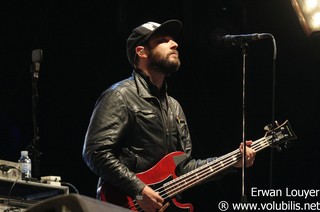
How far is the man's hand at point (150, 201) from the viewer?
4.18 m

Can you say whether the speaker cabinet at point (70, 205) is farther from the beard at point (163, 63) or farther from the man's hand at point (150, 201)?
the beard at point (163, 63)

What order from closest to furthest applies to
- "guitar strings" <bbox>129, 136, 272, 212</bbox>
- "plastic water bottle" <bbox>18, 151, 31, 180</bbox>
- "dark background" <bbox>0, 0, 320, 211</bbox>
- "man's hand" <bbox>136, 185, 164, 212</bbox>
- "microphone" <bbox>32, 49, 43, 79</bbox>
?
1. "man's hand" <bbox>136, 185, 164, 212</bbox>
2. "guitar strings" <bbox>129, 136, 272, 212</bbox>
3. "plastic water bottle" <bbox>18, 151, 31, 180</bbox>
4. "microphone" <bbox>32, 49, 43, 79</bbox>
5. "dark background" <bbox>0, 0, 320, 211</bbox>

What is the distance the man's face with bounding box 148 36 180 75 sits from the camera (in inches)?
184

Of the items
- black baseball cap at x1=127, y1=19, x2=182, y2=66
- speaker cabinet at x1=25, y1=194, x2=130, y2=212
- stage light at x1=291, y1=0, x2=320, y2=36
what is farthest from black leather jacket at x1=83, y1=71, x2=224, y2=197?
speaker cabinet at x1=25, y1=194, x2=130, y2=212

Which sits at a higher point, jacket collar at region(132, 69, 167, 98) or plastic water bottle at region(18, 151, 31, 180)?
jacket collar at region(132, 69, 167, 98)

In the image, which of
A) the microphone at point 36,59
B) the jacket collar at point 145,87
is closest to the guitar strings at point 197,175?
the jacket collar at point 145,87

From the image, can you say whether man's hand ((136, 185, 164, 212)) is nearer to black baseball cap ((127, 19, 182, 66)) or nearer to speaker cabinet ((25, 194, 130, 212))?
black baseball cap ((127, 19, 182, 66))

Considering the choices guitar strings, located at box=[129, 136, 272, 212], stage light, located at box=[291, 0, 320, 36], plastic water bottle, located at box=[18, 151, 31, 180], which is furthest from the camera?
stage light, located at box=[291, 0, 320, 36]

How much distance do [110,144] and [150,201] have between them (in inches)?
18.1

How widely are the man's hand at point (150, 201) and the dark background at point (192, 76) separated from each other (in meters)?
2.94

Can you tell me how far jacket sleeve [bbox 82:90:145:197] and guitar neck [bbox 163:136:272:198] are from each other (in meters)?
0.23

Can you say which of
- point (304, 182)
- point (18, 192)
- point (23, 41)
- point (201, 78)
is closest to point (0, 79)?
point (23, 41)

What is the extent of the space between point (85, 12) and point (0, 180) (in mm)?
3697

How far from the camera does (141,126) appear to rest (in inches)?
175
